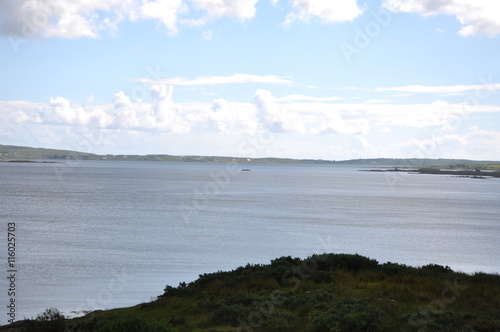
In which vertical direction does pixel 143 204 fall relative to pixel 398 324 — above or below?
above

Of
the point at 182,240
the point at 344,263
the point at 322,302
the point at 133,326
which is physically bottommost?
the point at 322,302

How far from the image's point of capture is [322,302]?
52.7 ft

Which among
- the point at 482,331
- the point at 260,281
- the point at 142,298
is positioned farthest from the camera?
the point at 142,298

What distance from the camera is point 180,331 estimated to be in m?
14.4

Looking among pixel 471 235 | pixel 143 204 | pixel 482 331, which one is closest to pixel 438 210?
pixel 471 235

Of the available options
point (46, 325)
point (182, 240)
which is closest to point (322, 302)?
point (46, 325)

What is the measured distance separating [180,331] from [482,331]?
7.61 m

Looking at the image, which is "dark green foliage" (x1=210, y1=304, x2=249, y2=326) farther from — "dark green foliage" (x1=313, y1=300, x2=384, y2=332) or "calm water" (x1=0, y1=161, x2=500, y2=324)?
"calm water" (x1=0, y1=161, x2=500, y2=324)

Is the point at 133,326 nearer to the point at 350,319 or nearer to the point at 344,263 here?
the point at 350,319

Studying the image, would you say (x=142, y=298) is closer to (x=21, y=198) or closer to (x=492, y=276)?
(x=492, y=276)

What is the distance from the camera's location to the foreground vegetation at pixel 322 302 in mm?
13648

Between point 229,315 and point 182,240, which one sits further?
point 182,240

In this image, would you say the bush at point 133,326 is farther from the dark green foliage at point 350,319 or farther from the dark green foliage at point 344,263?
the dark green foliage at point 344,263

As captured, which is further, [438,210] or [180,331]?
[438,210]
